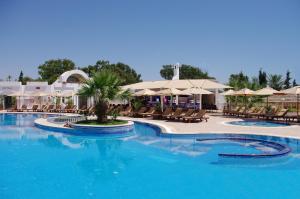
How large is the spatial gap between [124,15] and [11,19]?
7293mm

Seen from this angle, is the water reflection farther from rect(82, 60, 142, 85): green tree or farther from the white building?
rect(82, 60, 142, 85): green tree

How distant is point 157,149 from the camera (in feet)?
35.1

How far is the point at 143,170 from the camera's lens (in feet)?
26.8

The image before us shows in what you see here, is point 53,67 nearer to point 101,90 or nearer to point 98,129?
point 101,90

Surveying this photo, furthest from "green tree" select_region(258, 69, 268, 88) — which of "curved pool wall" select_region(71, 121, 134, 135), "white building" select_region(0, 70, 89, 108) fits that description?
"curved pool wall" select_region(71, 121, 134, 135)

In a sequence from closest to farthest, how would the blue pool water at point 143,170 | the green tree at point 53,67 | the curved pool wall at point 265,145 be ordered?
the blue pool water at point 143,170 → the curved pool wall at point 265,145 → the green tree at point 53,67

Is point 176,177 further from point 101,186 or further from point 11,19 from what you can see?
point 11,19

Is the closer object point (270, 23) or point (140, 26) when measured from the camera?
point (270, 23)

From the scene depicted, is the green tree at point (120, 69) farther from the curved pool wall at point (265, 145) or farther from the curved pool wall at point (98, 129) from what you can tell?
the curved pool wall at point (265, 145)

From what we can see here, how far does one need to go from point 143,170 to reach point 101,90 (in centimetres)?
784

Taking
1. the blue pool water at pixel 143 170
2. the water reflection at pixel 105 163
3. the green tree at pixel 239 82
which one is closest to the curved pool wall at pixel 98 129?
the blue pool water at pixel 143 170

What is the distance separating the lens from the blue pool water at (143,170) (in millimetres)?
6457

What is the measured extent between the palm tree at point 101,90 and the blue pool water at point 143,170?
3.19 meters

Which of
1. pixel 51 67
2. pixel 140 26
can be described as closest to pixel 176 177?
pixel 140 26
